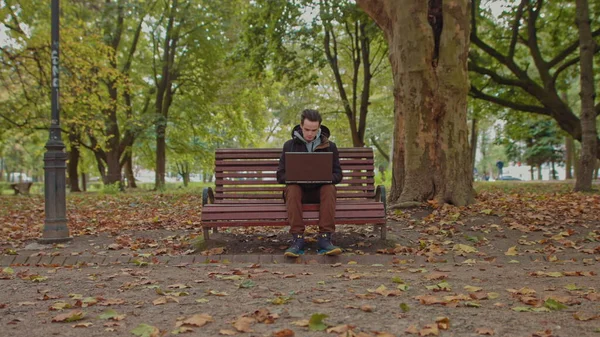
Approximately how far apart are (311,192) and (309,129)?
0.73 metres

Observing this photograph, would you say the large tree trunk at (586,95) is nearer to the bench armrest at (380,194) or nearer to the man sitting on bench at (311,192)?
the bench armrest at (380,194)

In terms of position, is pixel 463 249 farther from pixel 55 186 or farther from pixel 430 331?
pixel 55 186

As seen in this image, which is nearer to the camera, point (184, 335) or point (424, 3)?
point (184, 335)

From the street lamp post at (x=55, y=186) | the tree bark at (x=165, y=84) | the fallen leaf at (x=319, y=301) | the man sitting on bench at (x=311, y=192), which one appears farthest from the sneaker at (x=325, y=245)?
the tree bark at (x=165, y=84)

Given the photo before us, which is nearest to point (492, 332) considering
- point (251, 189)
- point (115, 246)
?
point (251, 189)

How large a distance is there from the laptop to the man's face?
289mm

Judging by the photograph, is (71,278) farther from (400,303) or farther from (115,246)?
(400,303)

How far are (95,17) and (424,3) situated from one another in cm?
1845

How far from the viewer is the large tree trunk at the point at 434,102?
937cm

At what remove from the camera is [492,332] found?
331cm

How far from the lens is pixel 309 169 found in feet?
21.0

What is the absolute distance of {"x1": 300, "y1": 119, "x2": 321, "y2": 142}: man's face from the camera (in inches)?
254

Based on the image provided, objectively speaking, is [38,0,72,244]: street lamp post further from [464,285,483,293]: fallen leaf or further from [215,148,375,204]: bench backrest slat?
[464,285,483,293]: fallen leaf

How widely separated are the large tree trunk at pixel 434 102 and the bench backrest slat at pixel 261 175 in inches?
80.1
